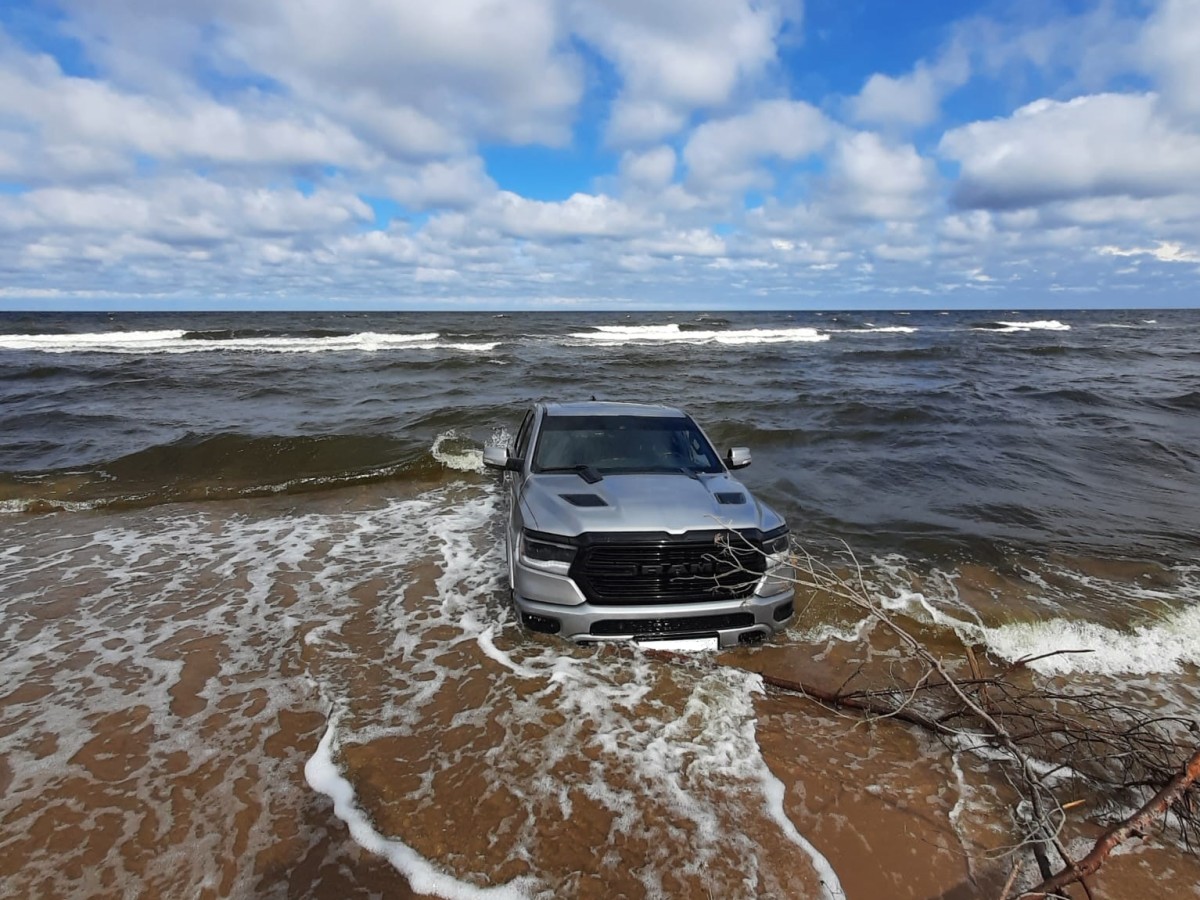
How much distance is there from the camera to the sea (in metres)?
2.75

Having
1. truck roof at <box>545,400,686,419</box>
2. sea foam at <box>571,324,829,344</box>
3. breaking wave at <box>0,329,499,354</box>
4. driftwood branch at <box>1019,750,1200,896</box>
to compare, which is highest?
truck roof at <box>545,400,686,419</box>

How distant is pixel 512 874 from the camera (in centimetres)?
264

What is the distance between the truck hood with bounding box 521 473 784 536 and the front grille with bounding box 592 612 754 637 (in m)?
0.58

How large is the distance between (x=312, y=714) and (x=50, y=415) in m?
15.1

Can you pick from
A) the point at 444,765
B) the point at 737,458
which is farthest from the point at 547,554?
the point at 737,458

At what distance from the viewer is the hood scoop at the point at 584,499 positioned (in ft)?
14.4

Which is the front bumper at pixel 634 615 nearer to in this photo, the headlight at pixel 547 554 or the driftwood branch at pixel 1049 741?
the headlight at pixel 547 554

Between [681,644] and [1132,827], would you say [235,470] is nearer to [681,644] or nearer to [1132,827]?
[681,644]

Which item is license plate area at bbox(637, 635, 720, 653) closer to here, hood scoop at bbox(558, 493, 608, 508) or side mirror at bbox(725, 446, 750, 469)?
hood scoop at bbox(558, 493, 608, 508)

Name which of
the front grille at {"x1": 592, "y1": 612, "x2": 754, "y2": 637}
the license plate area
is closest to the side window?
the front grille at {"x1": 592, "y1": 612, "x2": 754, "y2": 637}

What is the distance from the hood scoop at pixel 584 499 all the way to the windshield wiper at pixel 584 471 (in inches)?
11.6

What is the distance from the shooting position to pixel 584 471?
201 inches

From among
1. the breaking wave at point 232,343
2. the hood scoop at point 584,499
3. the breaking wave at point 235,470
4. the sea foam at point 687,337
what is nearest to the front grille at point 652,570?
the hood scoop at point 584,499

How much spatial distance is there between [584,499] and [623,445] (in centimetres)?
126
